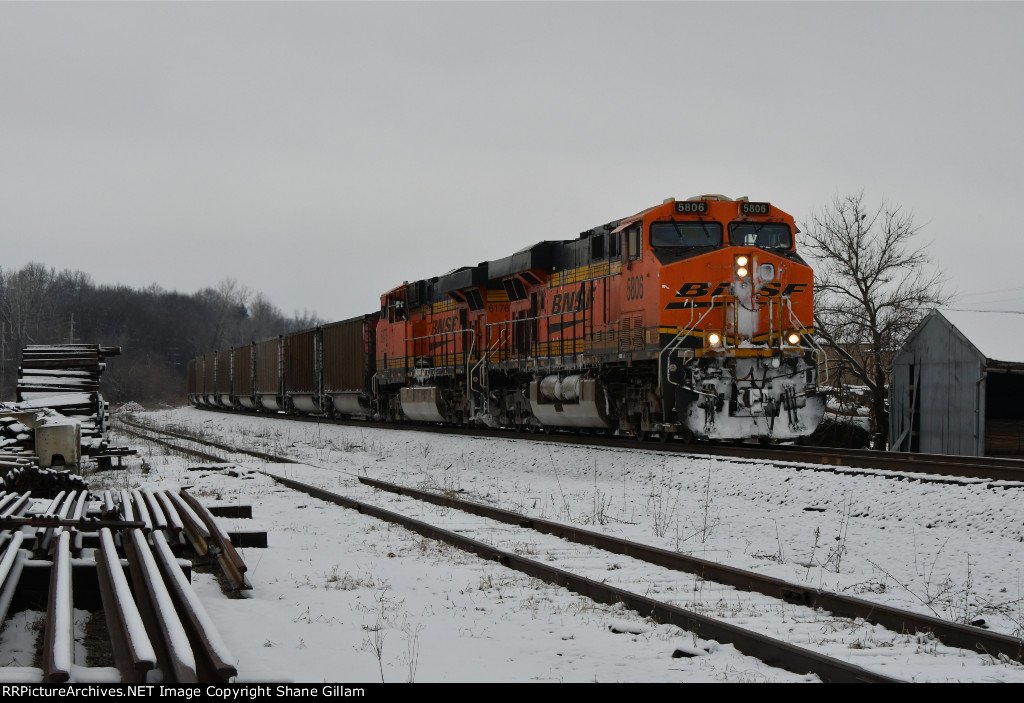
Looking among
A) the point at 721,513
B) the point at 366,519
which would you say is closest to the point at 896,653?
the point at 721,513

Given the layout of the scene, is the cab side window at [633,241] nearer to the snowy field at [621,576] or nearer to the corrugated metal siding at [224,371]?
the snowy field at [621,576]

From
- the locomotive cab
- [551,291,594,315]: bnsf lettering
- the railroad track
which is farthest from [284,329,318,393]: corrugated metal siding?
the locomotive cab

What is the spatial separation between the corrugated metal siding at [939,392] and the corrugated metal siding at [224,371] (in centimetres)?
3376

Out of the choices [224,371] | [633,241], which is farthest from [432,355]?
[224,371]

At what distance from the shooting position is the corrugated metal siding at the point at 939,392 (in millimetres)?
23344

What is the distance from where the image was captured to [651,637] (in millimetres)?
5375

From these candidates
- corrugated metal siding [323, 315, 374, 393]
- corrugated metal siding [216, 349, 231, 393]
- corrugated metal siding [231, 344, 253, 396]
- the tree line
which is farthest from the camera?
the tree line

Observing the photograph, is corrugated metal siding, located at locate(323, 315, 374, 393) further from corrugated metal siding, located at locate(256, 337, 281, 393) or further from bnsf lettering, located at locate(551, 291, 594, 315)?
bnsf lettering, located at locate(551, 291, 594, 315)

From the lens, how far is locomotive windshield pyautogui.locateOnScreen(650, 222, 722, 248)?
1579 cm

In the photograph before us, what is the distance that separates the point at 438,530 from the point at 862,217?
2574cm

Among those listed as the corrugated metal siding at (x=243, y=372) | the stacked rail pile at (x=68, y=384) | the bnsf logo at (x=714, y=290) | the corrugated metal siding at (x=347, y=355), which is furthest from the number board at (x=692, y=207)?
the corrugated metal siding at (x=243, y=372)

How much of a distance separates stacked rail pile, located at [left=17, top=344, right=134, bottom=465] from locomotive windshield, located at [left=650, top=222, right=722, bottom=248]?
371 inches

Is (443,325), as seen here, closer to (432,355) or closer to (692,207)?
(432,355)

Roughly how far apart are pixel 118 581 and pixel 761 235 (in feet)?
42.3
